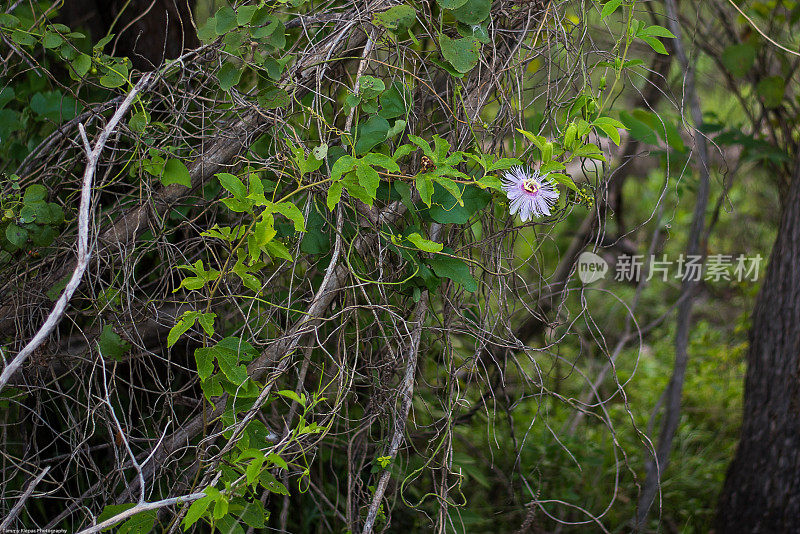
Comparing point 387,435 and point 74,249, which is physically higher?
point 74,249

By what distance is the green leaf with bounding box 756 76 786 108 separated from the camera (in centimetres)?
234

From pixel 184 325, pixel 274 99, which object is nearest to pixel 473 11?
pixel 274 99

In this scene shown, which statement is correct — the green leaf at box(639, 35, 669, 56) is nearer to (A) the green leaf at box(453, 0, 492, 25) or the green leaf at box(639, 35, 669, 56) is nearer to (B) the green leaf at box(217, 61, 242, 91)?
(A) the green leaf at box(453, 0, 492, 25)

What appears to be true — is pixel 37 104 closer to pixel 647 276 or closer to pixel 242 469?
pixel 242 469

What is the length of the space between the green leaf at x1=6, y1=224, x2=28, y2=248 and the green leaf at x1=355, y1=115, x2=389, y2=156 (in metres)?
0.69

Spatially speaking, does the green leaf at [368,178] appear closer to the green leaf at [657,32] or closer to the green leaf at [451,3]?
the green leaf at [451,3]

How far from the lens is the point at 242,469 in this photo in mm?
1087

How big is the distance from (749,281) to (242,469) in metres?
3.08

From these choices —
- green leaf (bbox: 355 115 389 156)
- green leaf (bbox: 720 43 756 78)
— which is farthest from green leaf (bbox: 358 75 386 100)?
green leaf (bbox: 720 43 756 78)

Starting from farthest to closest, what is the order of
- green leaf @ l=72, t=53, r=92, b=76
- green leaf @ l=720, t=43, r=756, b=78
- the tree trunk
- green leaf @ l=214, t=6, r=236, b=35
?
green leaf @ l=720, t=43, r=756, b=78
the tree trunk
green leaf @ l=72, t=53, r=92, b=76
green leaf @ l=214, t=6, r=236, b=35

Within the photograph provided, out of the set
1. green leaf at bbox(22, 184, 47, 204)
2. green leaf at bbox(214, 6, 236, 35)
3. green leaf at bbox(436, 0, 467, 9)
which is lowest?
green leaf at bbox(22, 184, 47, 204)

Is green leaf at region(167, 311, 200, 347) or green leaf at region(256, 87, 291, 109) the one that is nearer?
green leaf at region(167, 311, 200, 347)

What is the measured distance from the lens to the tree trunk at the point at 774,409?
1913mm

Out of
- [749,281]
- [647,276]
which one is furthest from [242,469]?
[749,281]
